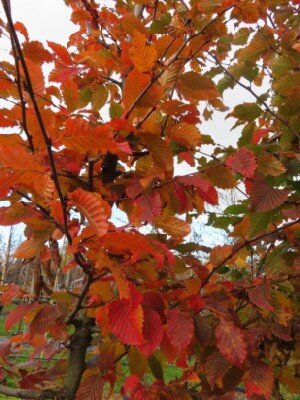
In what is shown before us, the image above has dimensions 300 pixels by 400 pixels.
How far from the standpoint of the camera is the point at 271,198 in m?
1.05

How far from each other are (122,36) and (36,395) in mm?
1397

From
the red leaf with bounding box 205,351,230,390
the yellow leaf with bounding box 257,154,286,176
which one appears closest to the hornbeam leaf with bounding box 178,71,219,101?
the yellow leaf with bounding box 257,154,286,176

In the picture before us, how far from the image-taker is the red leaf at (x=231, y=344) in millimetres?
858

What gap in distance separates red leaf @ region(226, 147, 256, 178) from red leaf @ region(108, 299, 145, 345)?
0.43m

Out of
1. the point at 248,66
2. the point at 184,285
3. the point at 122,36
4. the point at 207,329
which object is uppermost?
the point at 122,36

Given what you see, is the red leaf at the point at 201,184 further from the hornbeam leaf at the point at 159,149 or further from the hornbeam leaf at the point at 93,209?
the hornbeam leaf at the point at 93,209

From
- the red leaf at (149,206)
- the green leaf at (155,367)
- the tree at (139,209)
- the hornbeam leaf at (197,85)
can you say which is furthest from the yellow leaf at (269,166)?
the green leaf at (155,367)

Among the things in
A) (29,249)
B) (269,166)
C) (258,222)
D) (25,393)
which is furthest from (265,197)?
(25,393)

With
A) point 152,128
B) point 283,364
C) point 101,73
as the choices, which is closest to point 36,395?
point 152,128

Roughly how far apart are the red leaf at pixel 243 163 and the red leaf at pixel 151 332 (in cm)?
41

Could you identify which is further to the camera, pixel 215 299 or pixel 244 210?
pixel 244 210

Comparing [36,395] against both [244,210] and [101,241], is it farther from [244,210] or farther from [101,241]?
[244,210]

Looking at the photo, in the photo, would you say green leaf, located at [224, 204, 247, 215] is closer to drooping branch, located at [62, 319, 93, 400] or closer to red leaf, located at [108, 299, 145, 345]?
drooping branch, located at [62, 319, 93, 400]

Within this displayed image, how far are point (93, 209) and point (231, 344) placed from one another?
517 millimetres
